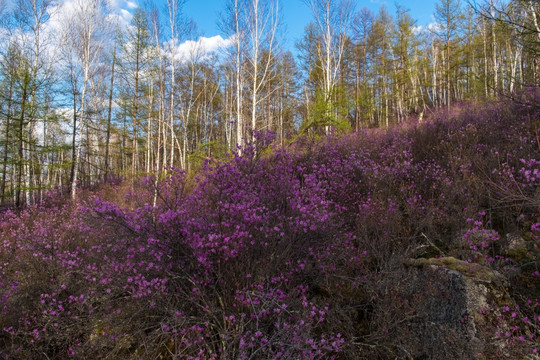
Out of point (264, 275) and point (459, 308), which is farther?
point (264, 275)

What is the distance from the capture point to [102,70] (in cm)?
1817

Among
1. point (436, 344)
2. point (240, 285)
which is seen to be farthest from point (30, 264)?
point (436, 344)

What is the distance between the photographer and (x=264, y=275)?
289 cm

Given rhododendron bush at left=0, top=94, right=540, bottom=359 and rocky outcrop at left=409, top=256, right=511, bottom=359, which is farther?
rhododendron bush at left=0, top=94, right=540, bottom=359

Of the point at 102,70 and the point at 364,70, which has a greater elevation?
the point at 364,70

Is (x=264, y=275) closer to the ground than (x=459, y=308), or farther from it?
farther from it

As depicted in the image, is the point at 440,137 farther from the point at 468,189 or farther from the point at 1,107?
the point at 1,107

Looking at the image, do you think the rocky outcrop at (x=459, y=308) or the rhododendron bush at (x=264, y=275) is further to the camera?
the rhododendron bush at (x=264, y=275)

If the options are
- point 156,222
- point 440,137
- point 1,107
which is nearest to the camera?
point 156,222

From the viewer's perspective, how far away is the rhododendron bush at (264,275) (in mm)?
2602

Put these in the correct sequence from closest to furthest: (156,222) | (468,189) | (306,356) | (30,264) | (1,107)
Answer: (306,356)
(156,222)
(468,189)
(30,264)
(1,107)

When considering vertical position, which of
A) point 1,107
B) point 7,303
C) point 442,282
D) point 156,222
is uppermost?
point 1,107

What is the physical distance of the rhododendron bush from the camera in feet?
8.54

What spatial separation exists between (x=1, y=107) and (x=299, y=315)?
699 inches
